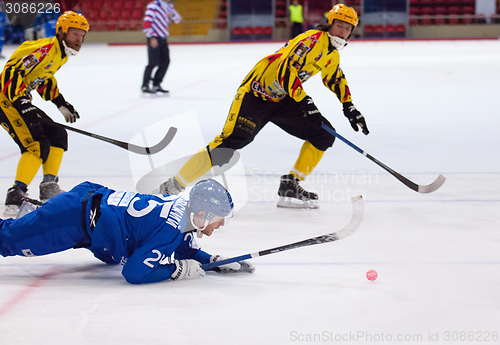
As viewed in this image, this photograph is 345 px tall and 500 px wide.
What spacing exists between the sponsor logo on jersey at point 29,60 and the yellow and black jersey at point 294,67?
115 cm

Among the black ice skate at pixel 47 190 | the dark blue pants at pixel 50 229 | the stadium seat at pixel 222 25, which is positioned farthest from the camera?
the stadium seat at pixel 222 25

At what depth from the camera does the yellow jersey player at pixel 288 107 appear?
366 centimetres

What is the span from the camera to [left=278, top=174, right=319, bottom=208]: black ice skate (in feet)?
12.5

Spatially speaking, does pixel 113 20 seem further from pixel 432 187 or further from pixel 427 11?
pixel 432 187

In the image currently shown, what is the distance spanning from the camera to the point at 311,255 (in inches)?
114

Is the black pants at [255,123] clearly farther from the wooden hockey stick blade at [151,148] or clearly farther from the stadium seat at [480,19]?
the stadium seat at [480,19]

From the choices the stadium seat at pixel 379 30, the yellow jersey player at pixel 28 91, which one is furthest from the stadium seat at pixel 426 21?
the yellow jersey player at pixel 28 91

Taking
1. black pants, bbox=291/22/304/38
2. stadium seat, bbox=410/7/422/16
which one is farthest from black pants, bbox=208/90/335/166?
stadium seat, bbox=410/7/422/16

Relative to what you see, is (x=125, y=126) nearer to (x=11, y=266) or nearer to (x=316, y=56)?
(x=316, y=56)

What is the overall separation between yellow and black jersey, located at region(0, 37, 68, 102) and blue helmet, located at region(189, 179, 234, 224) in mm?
1595

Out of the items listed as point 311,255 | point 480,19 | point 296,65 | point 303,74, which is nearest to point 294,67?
point 296,65

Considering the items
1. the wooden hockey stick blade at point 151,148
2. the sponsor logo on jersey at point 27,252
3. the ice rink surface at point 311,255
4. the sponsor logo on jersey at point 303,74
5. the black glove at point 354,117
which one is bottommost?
the ice rink surface at point 311,255

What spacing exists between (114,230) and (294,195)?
5.29 ft

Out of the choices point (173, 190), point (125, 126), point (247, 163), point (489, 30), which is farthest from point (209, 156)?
point (489, 30)
